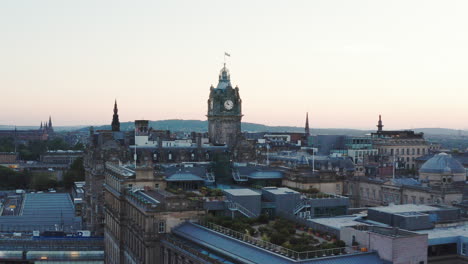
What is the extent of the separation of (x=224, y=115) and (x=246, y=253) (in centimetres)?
8418

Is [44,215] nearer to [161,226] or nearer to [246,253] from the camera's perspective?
[161,226]

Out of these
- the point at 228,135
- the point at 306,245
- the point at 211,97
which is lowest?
the point at 306,245

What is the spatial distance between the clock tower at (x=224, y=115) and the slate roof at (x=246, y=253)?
241 ft

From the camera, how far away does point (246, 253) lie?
47531 mm

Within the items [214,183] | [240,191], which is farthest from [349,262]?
[214,183]

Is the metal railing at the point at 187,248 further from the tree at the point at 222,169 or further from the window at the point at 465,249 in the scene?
the tree at the point at 222,169

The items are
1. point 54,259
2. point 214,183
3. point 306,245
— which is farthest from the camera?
point 54,259

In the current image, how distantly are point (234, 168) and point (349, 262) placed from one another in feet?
164

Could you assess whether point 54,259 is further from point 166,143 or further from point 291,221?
point 291,221

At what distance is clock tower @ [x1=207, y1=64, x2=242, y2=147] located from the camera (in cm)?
13012

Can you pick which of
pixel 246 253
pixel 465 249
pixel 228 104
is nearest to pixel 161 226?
pixel 246 253

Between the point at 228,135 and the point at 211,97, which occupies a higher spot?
the point at 211,97

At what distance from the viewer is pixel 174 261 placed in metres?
58.8

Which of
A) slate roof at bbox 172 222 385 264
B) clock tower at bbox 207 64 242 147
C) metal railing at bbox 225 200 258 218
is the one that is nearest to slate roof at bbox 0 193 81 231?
clock tower at bbox 207 64 242 147
